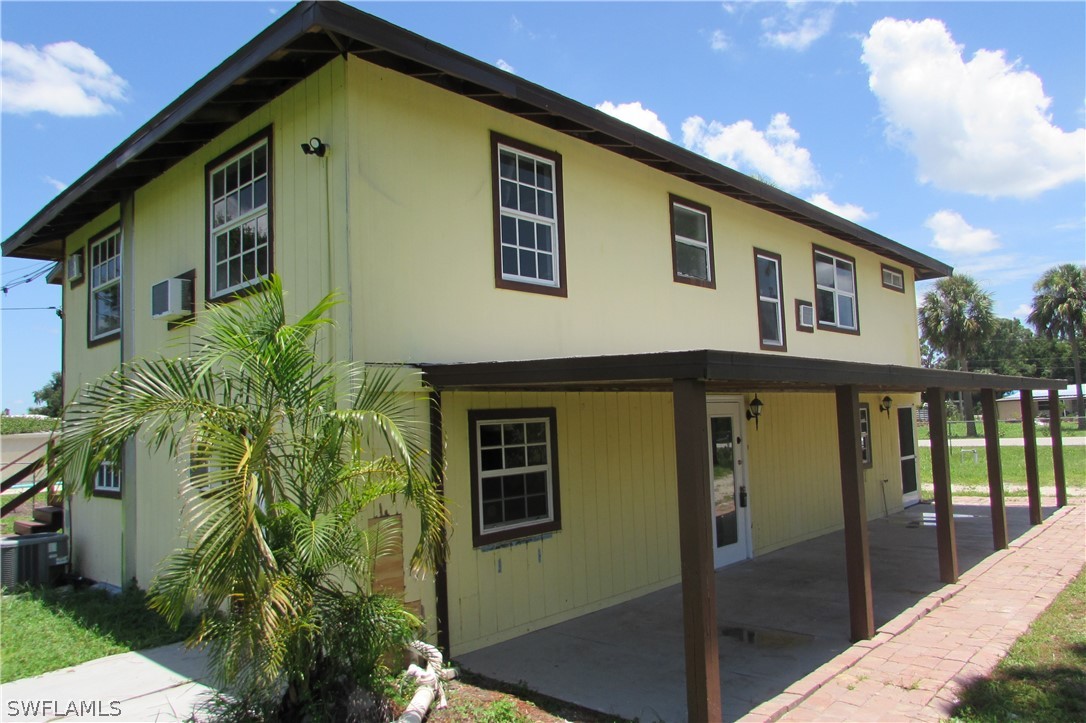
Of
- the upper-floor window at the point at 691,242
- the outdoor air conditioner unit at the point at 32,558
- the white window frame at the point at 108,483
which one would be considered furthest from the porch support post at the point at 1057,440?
the outdoor air conditioner unit at the point at 32,558

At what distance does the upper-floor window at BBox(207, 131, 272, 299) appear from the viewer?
266 inches

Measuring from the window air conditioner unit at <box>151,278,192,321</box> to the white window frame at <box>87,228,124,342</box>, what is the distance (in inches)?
66.1

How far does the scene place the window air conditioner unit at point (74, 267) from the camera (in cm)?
1027

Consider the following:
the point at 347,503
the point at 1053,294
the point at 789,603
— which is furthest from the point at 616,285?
the point at 1053,294

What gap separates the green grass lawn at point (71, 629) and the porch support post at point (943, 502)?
26.1 ft

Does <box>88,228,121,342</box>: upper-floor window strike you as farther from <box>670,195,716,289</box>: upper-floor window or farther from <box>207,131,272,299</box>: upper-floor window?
<box>670,195,716,289</box>: upper-floor window

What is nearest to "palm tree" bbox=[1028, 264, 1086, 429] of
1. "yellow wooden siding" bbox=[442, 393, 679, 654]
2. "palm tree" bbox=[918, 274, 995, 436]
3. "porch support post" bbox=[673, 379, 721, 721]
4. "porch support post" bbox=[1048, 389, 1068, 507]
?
"palm tree" bbox=[918, 274, 995, 436]

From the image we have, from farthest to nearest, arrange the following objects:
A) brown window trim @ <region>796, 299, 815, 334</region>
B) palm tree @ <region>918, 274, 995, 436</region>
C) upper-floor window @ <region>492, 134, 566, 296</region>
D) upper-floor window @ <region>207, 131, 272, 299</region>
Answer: palm tree @ <region>918, 274, 995, 436</region>
brown window trim @ <region>796, 299, 815, 334</region>
upper-floor window @ <region>492, 134, 566, 296</region>
upper-floor window @ <region>207, 131, 272, 299</region>

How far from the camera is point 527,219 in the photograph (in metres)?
7.24

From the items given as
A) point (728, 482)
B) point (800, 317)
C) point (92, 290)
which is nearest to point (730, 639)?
point (728, 482)

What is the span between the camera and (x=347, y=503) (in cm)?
436

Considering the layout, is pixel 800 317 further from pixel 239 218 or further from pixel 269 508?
pixel 269 508

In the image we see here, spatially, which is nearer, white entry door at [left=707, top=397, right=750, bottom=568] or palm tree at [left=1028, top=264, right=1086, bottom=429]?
white entry door at [left=707, top=397, right=750, bottom=568]

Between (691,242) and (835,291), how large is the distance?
14.2 ft
